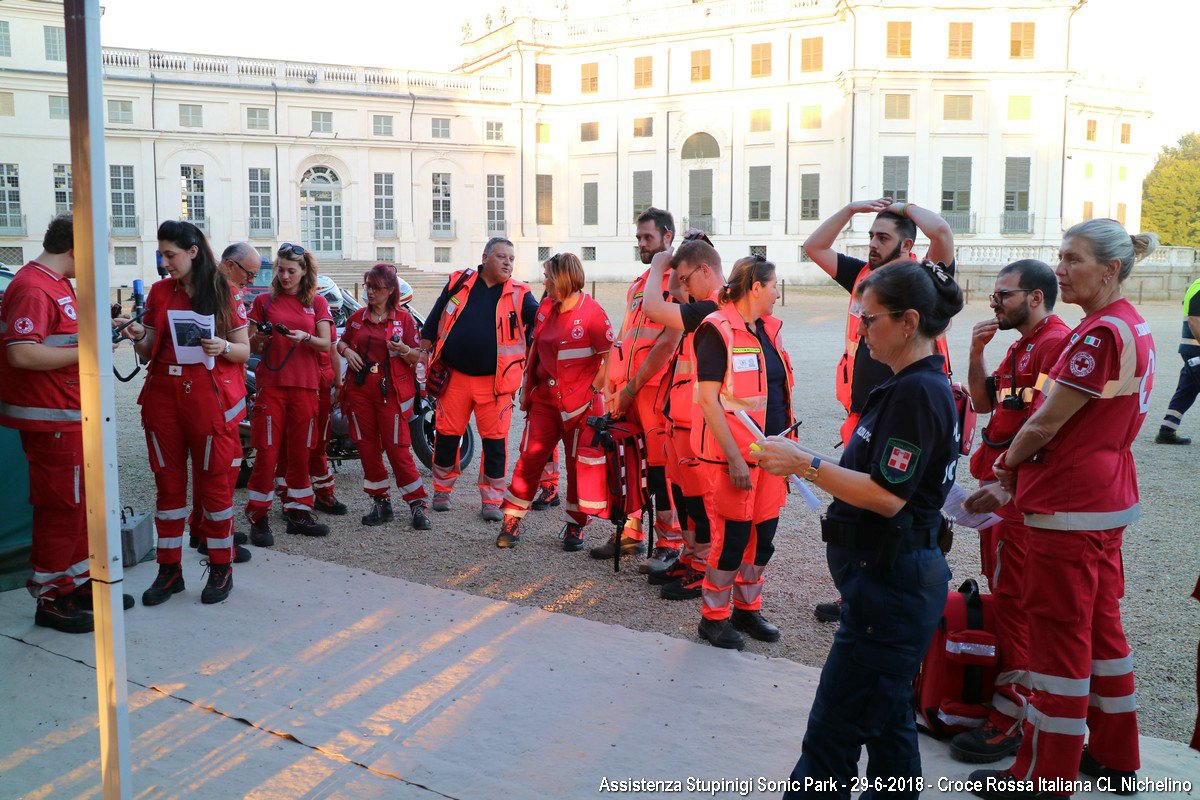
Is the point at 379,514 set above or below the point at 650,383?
below

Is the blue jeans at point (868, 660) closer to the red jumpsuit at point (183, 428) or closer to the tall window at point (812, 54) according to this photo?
the red jumpsuit at point (183, 428)

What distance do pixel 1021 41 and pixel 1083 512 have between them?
52.5 meters

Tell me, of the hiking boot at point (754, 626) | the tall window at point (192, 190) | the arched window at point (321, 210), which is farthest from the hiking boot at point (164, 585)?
the arched window at point (321, 210)

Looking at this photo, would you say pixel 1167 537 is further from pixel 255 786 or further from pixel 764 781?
pixel 255 786

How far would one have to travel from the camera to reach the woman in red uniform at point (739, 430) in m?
4.26

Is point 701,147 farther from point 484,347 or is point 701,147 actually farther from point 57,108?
point 57,108

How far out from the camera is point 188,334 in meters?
5.00

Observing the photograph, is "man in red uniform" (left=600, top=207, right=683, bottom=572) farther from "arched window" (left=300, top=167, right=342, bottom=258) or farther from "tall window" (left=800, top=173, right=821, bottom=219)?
"tall window" (left=800, top=173, right=821, bottom=219)

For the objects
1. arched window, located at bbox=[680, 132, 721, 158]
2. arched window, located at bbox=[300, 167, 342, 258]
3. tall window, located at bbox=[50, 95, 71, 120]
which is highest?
arched window, located at bbox=[680, 132, 721, 158]

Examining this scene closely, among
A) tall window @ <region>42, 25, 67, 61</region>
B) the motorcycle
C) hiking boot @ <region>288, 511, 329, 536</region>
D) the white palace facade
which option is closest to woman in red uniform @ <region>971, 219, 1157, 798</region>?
tall window @ <region>42, 25, 67, 61</region>

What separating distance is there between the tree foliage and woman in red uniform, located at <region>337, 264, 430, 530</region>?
76.4 m

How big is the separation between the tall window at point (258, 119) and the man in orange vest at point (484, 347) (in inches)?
1779

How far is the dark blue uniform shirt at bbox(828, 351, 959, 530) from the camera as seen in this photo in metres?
2.59

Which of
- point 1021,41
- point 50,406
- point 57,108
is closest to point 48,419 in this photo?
point 50,406
